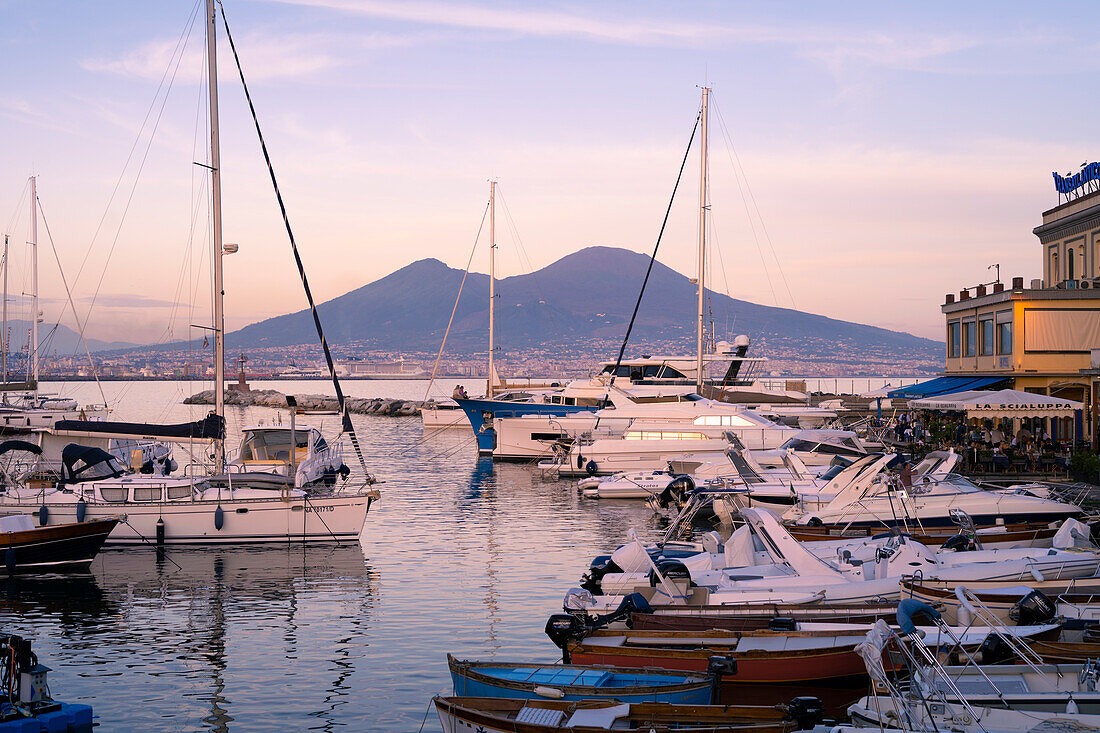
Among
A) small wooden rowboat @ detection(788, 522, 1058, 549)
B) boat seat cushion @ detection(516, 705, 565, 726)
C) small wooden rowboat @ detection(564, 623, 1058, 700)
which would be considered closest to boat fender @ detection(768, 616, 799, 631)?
small wooden rowboat @ detection(564, 623, 1058, 700)

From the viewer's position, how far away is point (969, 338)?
47.7m

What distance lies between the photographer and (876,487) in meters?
24.3

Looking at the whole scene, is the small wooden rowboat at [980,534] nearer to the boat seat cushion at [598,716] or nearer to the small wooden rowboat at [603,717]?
the small wooden rowboat at [603,717]

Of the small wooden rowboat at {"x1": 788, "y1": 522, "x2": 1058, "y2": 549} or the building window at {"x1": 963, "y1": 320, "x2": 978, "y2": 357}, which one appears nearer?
the small wooden rowboat at {"x1": 788, "y1": 522, "x2": 1058, "y2": 549}

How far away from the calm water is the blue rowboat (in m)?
2.03

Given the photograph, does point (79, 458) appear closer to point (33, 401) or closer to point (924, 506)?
point (924, 506)

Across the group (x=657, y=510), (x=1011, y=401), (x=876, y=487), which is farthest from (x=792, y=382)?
(x=876, y=487)

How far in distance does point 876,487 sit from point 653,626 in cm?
1160

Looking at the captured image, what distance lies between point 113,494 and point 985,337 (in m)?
36.2

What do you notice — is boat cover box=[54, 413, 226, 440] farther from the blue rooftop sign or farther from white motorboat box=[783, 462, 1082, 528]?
the blue rooftop sign

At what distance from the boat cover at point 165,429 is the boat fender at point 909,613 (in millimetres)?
18428

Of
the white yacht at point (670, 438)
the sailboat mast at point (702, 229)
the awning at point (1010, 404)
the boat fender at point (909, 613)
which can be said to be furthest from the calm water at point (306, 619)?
the sailboat mast at point (702, 229)

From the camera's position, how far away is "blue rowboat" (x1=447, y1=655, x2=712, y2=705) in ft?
35.3

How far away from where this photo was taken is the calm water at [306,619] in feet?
46.1
